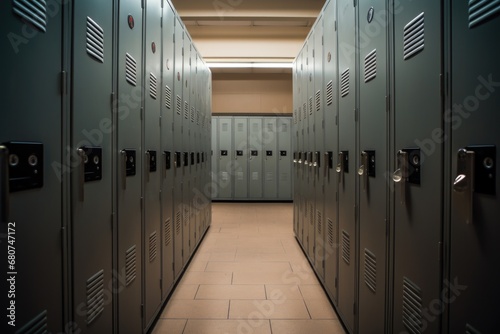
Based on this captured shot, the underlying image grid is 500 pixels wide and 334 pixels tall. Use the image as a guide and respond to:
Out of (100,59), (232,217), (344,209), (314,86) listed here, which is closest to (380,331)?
(344,209)

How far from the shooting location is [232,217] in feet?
22.1

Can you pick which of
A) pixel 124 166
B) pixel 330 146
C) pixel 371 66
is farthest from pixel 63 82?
pixel 330 146

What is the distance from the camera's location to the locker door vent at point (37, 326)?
101cm

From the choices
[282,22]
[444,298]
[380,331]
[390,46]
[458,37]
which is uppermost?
[282,22]

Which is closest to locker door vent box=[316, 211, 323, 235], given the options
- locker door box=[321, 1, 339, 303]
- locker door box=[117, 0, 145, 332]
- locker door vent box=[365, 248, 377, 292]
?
locker door box=[321, 1, 339, 303]

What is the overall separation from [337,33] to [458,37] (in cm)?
153

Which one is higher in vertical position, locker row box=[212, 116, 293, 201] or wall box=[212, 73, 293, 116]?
wall box=[212, 73, 293, 116]

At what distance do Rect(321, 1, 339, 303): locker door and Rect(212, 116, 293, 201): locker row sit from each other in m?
5.47

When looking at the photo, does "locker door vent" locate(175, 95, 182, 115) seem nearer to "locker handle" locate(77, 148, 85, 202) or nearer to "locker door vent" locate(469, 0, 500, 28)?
"locker handle" locate(77, 148, 85, 202)

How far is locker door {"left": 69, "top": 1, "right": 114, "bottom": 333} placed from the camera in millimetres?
1312

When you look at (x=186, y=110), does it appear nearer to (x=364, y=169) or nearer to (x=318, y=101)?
(x=318, y=101)

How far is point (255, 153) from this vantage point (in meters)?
8.38

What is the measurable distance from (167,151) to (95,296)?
1.49 meters

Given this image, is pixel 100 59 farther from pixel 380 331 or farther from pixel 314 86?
pixel 314 86
